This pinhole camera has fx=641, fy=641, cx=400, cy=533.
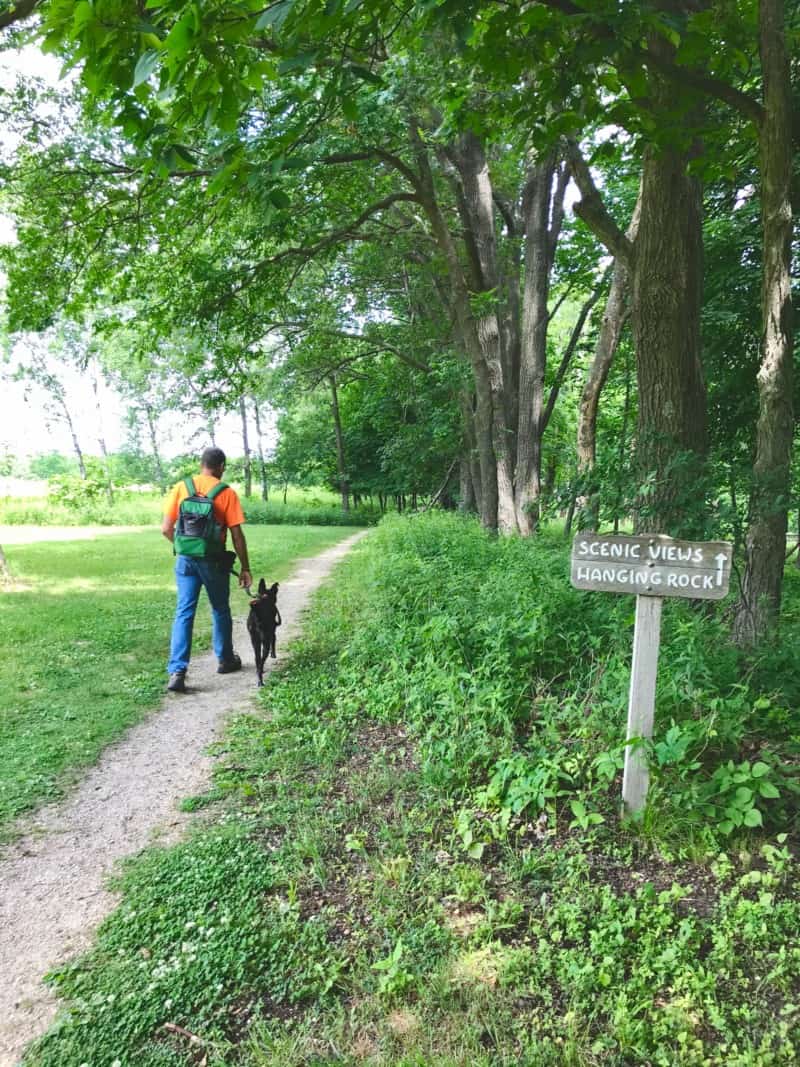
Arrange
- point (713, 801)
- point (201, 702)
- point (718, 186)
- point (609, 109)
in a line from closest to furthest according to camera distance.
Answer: point (713, 801) → point (609, 109) → point (201, 702) → point (718, 186)

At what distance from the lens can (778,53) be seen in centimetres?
435

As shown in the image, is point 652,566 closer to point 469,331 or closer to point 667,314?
point 667,314

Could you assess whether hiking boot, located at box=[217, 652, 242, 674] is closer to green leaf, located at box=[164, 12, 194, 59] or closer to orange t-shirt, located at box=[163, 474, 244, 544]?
orange t-shirt, located at box=[163, 474, 244, 544]

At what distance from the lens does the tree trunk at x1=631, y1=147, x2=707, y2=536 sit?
202 inches

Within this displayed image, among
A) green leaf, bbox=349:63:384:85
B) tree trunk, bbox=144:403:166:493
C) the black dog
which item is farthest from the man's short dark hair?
tree trunk, bbox=144:403:166:493

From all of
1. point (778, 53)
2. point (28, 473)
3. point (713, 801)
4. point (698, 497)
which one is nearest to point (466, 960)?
point (713, 801)

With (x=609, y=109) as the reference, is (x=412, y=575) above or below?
below

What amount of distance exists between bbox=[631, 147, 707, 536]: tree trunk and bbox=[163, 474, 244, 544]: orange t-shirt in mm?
3593

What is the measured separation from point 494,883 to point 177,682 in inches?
154

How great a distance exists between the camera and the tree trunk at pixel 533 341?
10.9m

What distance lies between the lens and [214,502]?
5.91 m

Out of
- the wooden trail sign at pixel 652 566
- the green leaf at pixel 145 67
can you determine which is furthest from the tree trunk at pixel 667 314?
the green leaf at pixel 145 67

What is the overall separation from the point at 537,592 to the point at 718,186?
7.49 metres

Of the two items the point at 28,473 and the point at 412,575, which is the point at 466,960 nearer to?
the point at 412,575
